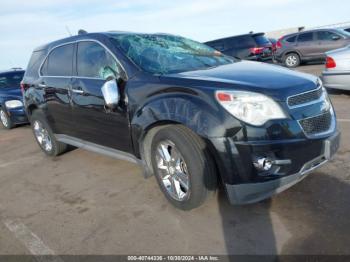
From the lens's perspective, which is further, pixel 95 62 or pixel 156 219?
pixel 95 62

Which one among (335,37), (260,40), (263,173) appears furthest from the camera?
(260,40)

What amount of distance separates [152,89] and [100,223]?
4.55 feet

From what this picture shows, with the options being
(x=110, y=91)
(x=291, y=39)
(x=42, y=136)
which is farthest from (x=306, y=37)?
(x=110, y=91)

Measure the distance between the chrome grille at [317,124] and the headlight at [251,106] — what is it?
0.75 feet

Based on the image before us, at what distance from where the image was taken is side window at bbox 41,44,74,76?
4.60 metres

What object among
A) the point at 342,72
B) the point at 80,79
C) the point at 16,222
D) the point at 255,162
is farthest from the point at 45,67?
the point at 342,72

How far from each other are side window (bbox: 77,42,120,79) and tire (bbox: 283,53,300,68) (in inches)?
500

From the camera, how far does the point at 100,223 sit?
11.2 feet

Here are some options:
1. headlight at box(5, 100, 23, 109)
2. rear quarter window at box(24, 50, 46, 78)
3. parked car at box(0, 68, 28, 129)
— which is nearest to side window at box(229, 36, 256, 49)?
parked car at box(0, 68, 28, 129)

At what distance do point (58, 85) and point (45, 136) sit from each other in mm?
1332

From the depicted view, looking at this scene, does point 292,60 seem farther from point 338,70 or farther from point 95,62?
point 95,62

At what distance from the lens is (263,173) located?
2826 mm

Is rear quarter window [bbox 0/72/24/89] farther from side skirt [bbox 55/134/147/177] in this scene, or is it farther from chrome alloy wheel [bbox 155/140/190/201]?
chrome alloy wheel [bbox 155/140/190/201]

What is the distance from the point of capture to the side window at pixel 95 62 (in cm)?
385
